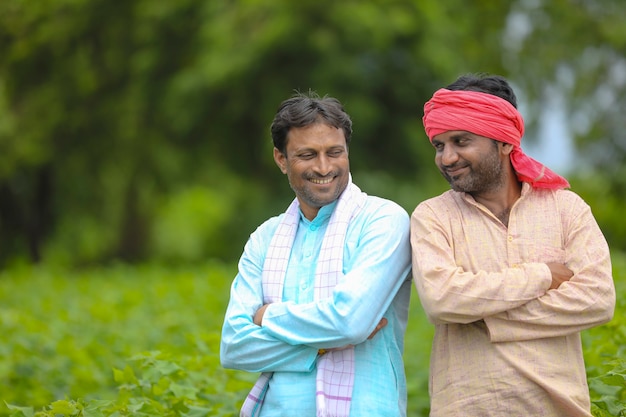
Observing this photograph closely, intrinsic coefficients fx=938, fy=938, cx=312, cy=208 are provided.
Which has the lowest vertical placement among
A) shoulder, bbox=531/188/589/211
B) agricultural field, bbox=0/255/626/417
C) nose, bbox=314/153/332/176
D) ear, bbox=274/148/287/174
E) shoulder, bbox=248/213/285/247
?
agricultural field, bbox=0/255/626/417

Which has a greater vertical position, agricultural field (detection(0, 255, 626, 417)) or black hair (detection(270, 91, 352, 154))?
black hair (detection(270, 91, 352, 154))

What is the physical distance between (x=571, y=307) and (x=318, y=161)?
1.18 m

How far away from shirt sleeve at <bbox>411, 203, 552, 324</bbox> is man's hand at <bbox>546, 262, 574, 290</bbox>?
0.16 ft

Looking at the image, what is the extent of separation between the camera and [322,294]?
3.84m

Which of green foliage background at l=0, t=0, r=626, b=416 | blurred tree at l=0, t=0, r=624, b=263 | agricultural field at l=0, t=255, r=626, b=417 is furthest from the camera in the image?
blurred tree at l=0, t=0, r=624, b=263

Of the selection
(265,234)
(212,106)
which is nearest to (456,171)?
(265,234)

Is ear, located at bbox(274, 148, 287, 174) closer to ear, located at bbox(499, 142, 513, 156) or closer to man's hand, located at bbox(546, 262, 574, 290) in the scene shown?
ear, located at bbox(499, 142, 513, 156)

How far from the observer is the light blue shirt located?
3707 millimetres

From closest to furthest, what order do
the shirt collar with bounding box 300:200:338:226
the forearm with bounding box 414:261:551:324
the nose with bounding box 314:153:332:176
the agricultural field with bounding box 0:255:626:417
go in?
1. the forearm with bounding box 414:261:551:324
2. the nose with bounding box 314:153:332:176
3. the shirt collar with bounding box 300:200:338:226
4. the agricultural field with bounding box 0:255:626:417

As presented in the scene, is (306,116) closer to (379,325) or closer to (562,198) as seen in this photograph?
(379,325)

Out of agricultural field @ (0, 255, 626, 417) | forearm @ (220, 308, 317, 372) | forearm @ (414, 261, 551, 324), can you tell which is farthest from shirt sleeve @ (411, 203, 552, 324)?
agricultural field @ (0, 255, 626, 417)

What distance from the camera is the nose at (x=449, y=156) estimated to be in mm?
3748

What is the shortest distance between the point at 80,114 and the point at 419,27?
8860 mm

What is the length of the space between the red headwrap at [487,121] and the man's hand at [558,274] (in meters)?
0.37
